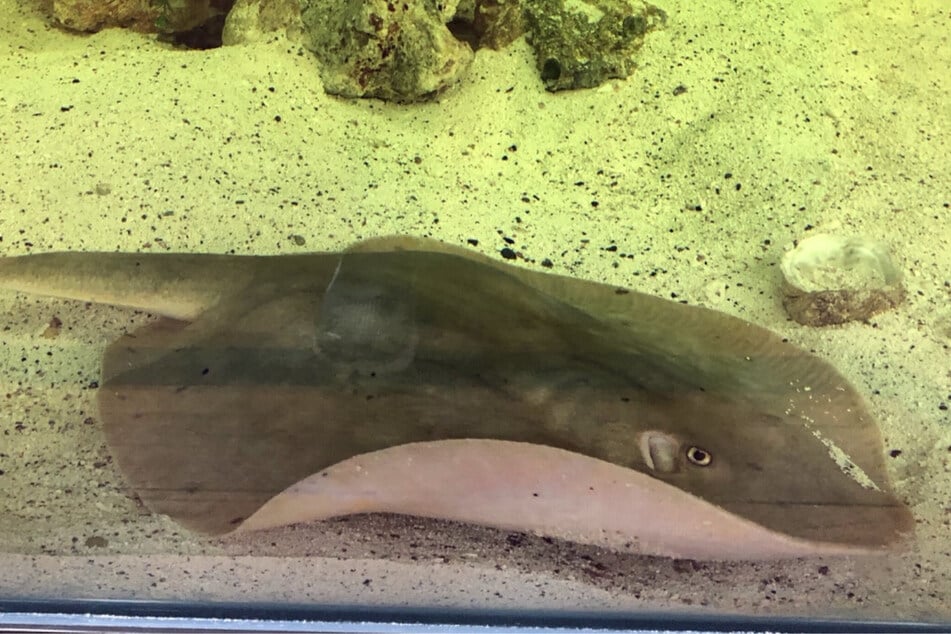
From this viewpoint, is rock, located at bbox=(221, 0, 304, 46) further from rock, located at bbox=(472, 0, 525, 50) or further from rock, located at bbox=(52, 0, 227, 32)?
rock, located at bbox=(472, 0, 525, 50)

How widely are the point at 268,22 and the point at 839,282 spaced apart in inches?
76.8

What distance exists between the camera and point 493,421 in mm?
1185

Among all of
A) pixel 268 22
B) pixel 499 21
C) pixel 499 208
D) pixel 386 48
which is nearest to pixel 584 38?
pixel 499 21

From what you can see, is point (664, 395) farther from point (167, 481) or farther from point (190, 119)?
point (190, 119)

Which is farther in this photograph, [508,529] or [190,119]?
[190,119]

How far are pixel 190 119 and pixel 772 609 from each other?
1.95 meters

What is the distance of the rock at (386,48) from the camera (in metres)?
2.07

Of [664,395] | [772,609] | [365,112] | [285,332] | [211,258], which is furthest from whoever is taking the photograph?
[365,112]

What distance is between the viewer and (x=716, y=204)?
1.86 meters

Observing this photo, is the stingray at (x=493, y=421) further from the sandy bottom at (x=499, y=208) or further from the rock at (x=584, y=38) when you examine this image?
the rock at (x=584, y=38)

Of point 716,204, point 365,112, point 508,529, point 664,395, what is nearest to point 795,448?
point 664,395

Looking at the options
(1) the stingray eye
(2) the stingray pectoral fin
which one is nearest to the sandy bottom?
(2) the stingray pectoral fin

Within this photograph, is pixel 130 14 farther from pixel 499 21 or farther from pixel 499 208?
pixel 499 208

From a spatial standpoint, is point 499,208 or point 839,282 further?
point 499,208
